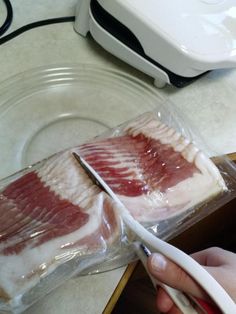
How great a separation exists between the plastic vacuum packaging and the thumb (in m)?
0.09

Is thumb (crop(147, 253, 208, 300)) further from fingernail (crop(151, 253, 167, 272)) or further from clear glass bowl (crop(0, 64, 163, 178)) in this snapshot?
clear glass bowl (crop(0, 64, 163, 178))

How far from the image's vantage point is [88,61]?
2.83 feet

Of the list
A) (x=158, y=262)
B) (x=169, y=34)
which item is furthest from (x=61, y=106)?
(x=158, y=262)

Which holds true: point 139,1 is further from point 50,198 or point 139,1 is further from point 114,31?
point 50,198

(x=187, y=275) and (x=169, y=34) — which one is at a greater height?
(x=169, y=34)

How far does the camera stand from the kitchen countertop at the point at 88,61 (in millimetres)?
815

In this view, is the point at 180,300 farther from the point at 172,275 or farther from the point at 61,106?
the point at 61,106

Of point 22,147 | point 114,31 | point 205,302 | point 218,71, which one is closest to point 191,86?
point 218,71

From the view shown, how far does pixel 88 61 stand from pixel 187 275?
52 centimetres

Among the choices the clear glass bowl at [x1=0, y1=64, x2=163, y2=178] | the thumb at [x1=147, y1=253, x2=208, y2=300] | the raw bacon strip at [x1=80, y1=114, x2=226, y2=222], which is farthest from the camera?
the clear glass bowl at [x1=0, y1=64, x2=163, y2=178]

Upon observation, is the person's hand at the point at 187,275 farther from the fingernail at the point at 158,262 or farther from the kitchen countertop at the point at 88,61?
the kitchen countertop at the point at 88,61

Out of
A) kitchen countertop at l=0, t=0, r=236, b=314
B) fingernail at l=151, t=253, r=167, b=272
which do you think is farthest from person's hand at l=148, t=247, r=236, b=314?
kitchen countertop at l=0, t=0, r=236, b=314

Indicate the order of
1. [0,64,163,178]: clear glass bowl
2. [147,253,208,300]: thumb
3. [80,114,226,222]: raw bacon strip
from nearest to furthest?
1. [147,253,208,300]: thumb
2. [80,114,226,222]: raw bacon strip
3. [0,64,163,178]: clear glass bowl

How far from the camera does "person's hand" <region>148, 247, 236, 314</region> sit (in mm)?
485
